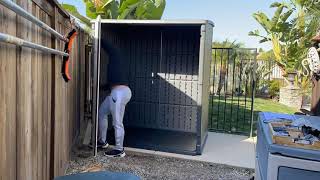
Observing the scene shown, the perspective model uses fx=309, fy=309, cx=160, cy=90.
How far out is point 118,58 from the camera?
512 centimetres

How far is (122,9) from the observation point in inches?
305

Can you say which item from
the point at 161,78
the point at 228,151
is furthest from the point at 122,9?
the point at 228,151

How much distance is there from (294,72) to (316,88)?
9.13 metres

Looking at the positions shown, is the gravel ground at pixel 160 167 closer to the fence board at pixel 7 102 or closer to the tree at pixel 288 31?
the fence board at pixel 7 102

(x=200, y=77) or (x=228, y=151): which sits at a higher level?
(x=200, y=77)

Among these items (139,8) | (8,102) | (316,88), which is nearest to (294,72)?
(139,8)

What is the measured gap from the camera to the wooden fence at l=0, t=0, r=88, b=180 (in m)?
1.51

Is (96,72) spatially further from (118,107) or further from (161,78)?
(161,78)

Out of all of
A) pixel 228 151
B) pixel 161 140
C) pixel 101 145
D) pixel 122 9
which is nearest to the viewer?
pixel 101 145

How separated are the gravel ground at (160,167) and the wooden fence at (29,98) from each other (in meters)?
1.55

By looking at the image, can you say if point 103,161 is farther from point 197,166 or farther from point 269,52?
point 269,52

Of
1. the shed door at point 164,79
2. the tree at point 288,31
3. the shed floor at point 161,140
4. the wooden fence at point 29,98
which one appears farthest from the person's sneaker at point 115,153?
the tree at point 288,31

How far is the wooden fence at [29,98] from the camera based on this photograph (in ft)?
4.95

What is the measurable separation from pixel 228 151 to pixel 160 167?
152 centimetres
